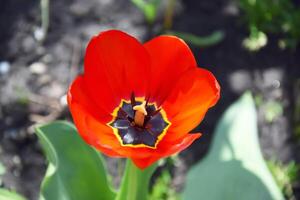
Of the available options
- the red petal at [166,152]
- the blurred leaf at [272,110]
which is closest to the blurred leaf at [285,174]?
the blurred leaf at [272,110]

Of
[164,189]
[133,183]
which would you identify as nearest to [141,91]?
[133,183]

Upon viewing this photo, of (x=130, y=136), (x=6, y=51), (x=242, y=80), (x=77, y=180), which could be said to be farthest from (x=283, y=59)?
(x=130, y=136)

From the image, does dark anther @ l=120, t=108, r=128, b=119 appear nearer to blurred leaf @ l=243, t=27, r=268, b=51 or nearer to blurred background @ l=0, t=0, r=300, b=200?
blurred background @ l=0, t=0, r=300, b=200

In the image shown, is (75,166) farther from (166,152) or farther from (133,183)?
(166,152)

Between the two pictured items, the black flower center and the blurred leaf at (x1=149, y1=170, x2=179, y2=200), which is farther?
the blurred leaf at (x1=149, y1=170, x2=179, y2=200)

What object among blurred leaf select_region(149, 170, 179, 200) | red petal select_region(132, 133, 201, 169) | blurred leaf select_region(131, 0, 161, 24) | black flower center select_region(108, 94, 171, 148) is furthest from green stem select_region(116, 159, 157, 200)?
blurred leaf select_region(131, 0, 161, 24)

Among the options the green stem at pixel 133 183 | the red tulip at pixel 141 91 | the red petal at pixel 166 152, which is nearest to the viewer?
the red petal at pixel 166 152

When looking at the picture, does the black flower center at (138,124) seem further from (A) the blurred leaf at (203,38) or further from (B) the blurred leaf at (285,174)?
(A) the blurred leaf at (203,38)

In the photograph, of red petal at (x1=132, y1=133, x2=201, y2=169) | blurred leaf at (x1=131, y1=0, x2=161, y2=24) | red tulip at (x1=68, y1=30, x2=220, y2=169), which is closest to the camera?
red petal at (x1=132, y1=133, x2=201, y2=169)
